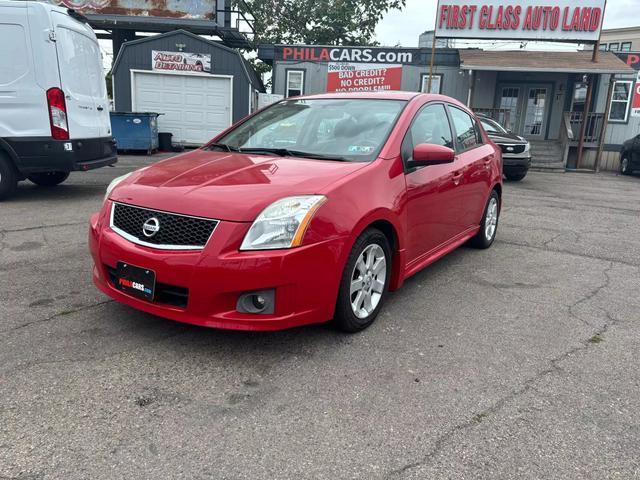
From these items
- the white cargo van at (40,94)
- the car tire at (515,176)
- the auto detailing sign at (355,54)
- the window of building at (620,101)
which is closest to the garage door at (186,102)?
the auto detailing sign at (355,54)

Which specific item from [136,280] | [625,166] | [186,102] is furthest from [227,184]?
[625,166]

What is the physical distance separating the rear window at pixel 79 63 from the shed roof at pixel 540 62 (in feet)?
39.8

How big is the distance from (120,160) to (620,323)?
12.9 metres

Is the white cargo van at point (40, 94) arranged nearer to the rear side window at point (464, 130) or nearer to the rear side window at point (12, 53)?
the rear side window at point (12, 53)

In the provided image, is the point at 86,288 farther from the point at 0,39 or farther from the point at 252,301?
the point at 0,39

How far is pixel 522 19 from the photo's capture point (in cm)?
1680

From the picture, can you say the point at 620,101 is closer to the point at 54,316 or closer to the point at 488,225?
the point at 488,225

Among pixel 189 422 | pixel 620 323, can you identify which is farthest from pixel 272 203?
pixel 620 323

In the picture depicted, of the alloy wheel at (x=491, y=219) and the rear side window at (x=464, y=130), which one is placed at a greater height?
the rear side window at (x=464, y=130)

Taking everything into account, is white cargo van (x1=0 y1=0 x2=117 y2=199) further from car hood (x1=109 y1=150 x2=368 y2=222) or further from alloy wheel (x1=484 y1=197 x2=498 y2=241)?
alloy wheel (x1=484 y1=197 x2=498 y2=241)

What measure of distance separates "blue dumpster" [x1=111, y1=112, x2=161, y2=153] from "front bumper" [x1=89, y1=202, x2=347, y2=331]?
13379 mm

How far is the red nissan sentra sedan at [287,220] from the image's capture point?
2812 millimetres

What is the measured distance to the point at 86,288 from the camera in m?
4.01

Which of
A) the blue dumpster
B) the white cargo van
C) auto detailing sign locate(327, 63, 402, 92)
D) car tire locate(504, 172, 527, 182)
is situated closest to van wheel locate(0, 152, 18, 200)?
the white cargo van
